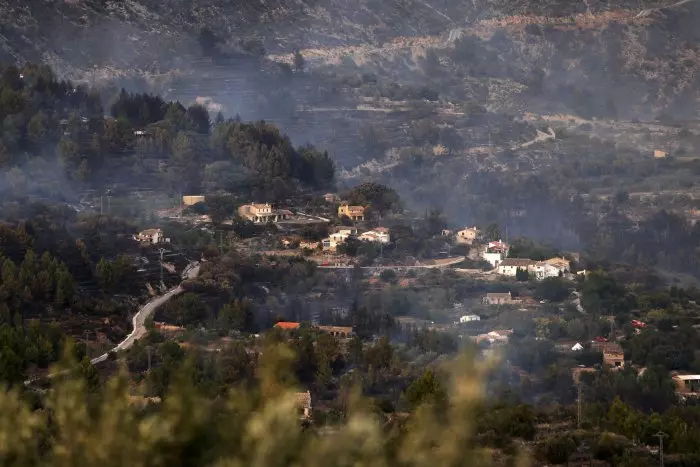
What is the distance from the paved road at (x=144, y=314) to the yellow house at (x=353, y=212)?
502 centimetres

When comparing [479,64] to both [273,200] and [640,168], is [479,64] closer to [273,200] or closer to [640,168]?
[640,168]

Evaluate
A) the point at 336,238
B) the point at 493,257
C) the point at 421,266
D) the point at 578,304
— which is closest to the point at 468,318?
the point at 578,304

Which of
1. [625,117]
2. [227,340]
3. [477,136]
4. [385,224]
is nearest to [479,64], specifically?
[625,117]

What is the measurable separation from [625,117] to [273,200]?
72.4ft

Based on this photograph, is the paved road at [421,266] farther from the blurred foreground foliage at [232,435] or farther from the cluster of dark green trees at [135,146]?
the blurred foreground foliage at [232,435]

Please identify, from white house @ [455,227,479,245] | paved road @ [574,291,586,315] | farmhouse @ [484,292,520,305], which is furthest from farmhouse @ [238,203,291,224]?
paved road @ [574,291,586,315]

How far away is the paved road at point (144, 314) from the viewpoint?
2386cm

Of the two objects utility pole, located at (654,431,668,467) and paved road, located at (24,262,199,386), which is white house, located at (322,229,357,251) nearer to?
paved road, located at (24,262,199,386)

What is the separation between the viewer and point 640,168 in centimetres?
4400

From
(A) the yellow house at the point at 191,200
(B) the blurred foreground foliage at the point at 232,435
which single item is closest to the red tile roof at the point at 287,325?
(A) the yellow house at the point at 191,200

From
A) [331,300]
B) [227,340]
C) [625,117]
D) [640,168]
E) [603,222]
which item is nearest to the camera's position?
[227,340]

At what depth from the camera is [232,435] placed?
9.46 meters

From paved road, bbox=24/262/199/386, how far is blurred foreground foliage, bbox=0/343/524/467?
500 inches

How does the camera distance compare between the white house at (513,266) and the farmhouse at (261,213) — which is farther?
the farmhouse at (261,213)
